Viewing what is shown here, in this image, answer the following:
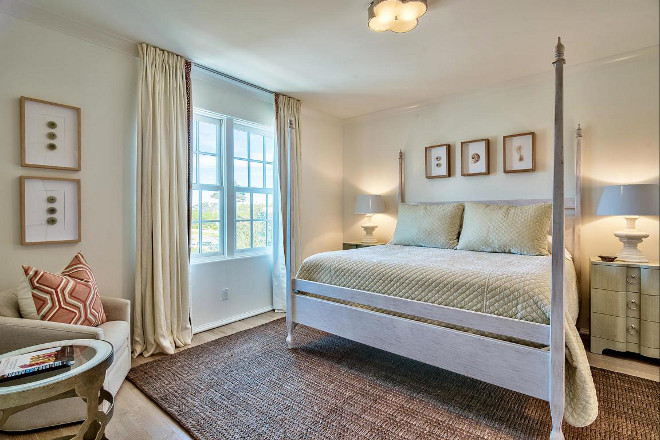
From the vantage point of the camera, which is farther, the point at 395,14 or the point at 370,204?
the point at 370,204

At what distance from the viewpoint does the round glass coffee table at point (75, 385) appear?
4.31 feet

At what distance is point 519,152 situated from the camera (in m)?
3.35

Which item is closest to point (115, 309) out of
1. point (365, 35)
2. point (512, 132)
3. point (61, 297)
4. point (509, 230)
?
point (61, 297)

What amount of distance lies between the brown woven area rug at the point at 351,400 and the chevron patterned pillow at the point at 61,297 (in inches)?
22.3

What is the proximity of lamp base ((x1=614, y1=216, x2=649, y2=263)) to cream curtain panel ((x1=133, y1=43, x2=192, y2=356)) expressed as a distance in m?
3.38

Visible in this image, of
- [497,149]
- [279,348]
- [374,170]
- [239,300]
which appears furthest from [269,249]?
[497,149]

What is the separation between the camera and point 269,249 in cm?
391

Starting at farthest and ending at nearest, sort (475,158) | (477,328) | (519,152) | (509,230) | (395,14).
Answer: (475,158) < (519,152) < (509,230) < (395,14) < (477,328)

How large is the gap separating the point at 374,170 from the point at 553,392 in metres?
3.20

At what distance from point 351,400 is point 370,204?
2.48 metres

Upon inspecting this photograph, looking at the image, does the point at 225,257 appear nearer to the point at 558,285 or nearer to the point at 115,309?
the point at 115,309

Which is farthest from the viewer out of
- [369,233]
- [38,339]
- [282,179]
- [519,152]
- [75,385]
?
[369,233]

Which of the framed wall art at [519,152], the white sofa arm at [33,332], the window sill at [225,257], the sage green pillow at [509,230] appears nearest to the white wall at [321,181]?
the window sill at [225,257]

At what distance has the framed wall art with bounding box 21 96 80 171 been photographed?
2.21 meters
